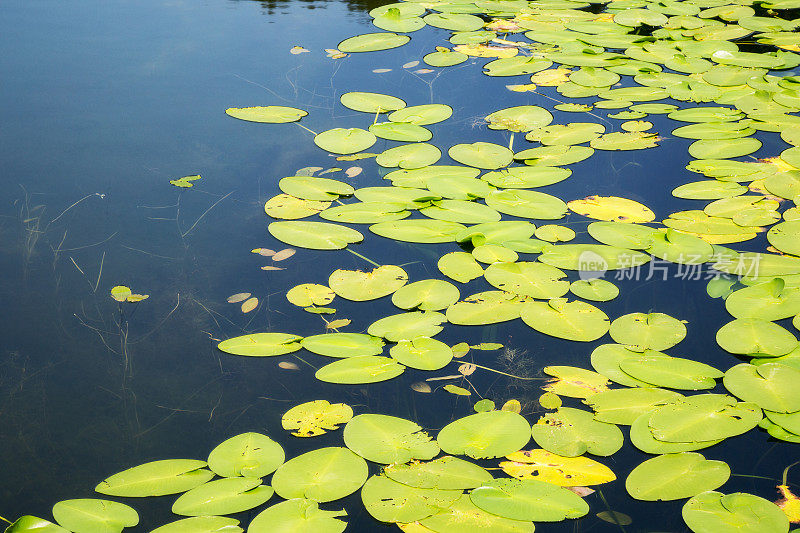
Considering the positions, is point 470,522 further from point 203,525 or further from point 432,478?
point 203,525

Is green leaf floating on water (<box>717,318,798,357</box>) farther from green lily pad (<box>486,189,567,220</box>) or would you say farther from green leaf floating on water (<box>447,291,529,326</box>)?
green lily pad (<box>486,189,567,220</box>)

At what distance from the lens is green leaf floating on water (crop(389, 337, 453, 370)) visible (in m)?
1.54

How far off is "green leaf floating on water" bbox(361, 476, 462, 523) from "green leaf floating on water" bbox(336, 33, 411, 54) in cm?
247

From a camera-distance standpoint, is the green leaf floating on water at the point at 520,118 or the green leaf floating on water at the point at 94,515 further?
the green leaf floating on water at the point at 520,118

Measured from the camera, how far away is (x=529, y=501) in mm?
1209

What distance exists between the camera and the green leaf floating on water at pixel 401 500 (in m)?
1.19

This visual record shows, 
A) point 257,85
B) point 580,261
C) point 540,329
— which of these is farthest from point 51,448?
point 257,85

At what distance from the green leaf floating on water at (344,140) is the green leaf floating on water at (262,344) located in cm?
100

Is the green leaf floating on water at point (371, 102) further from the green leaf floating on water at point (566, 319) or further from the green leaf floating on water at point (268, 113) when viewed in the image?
the green leaf floating on water at point (566, 319)

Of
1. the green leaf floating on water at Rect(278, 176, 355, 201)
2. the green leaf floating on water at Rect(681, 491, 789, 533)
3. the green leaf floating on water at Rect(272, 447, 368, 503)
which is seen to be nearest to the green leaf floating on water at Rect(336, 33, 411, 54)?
the green leaf floating on water at Rect(278, 176, 355, 201)

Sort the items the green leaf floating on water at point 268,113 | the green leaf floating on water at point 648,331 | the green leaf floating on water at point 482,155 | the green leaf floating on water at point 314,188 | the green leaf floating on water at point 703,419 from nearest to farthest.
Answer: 1. the green leaf floating on water at point 703,419
2. the green leaf floating on water at point 648,331
3. the green leaf floating on water at point 314,188
4. the green leaf floating on water at point 482,155
5. the green leaf floating on water at point 268,113

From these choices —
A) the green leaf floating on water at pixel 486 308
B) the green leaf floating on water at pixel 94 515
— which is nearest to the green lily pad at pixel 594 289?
the green leaf floating on water at pixel 486 308

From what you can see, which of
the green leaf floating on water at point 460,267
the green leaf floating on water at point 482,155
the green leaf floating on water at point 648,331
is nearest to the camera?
the green leaf floating on water at point 648,331

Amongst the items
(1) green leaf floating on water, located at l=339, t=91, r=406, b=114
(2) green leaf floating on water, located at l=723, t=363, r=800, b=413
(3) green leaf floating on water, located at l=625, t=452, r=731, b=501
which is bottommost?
(3) green leaf floating on water, located at l=625, t=452, r=731, b=501
